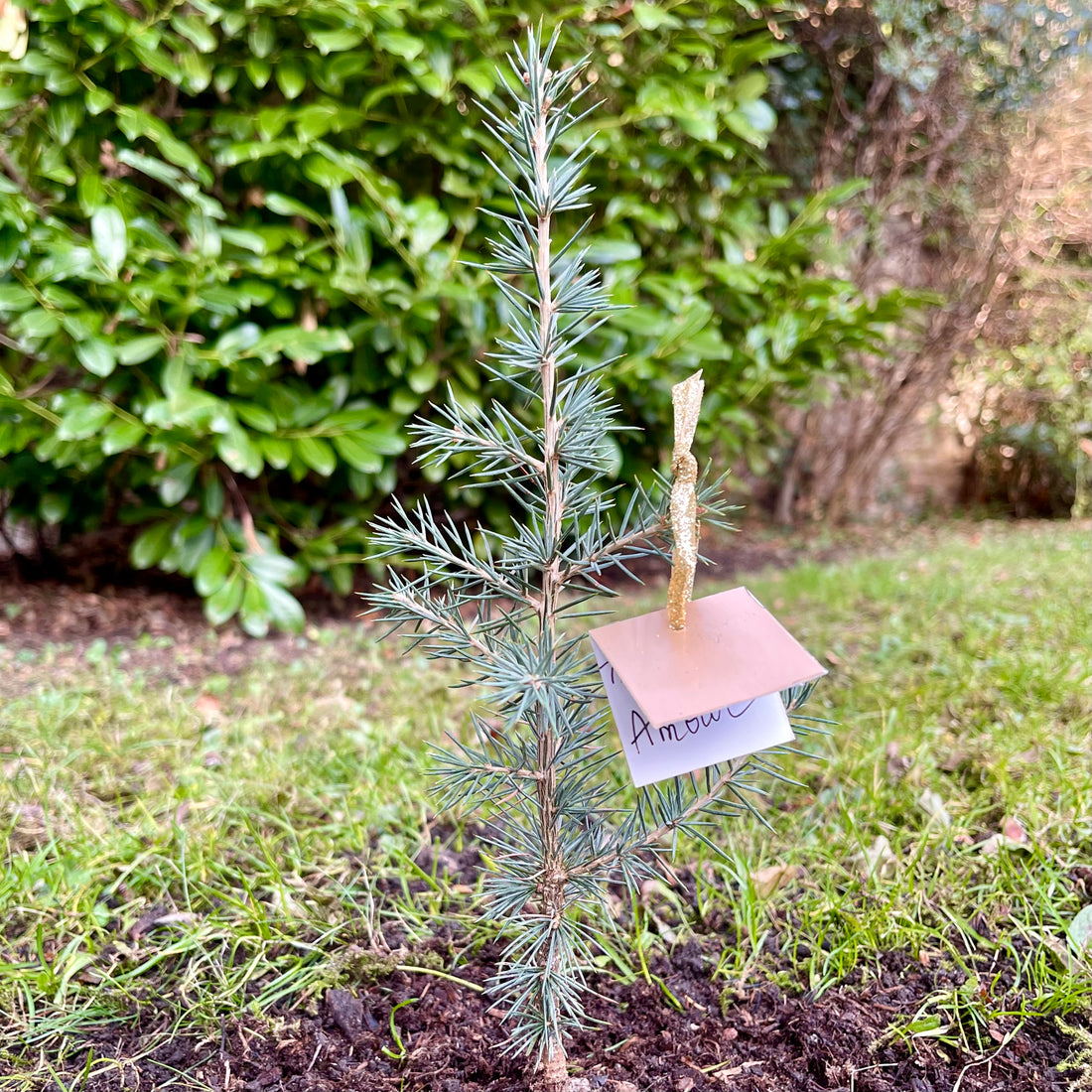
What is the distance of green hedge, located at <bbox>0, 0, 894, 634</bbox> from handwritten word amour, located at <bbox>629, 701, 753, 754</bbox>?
1897mm

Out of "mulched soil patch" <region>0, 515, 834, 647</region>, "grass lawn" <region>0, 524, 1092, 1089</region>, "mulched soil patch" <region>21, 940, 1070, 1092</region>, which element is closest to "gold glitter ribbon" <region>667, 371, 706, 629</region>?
"grass lawn" <region>0, 524, 1092, 1089</region>

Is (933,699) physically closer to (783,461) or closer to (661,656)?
(661,656)

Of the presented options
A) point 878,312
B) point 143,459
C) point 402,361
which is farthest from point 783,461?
point 143,459

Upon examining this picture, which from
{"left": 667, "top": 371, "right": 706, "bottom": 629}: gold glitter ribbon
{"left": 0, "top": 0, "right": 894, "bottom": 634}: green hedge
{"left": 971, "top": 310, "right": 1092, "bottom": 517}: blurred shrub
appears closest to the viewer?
{"left": 667, "top": 371, "right": 706, "bottom": 629}: gold glitter ribbon

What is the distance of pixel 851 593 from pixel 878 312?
45.1 inches

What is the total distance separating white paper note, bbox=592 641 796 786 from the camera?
2.80 ft

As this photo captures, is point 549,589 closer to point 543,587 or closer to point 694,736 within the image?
point 543,587

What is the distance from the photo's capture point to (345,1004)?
44.2 inches

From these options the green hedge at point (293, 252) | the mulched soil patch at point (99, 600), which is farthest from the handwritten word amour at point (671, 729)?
the mulched soil patch at point (99, 600)

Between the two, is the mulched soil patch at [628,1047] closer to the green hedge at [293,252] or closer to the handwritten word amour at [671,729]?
the handwritten word amour at [671,729]

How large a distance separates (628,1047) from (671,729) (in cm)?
51

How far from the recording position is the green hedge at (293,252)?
2.46 meters

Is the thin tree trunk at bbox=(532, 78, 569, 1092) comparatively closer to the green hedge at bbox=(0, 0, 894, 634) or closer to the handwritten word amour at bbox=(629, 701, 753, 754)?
the handwritten word amour at bbox=(629, 701, 753, 754)

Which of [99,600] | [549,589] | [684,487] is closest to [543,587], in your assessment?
[549,589]
